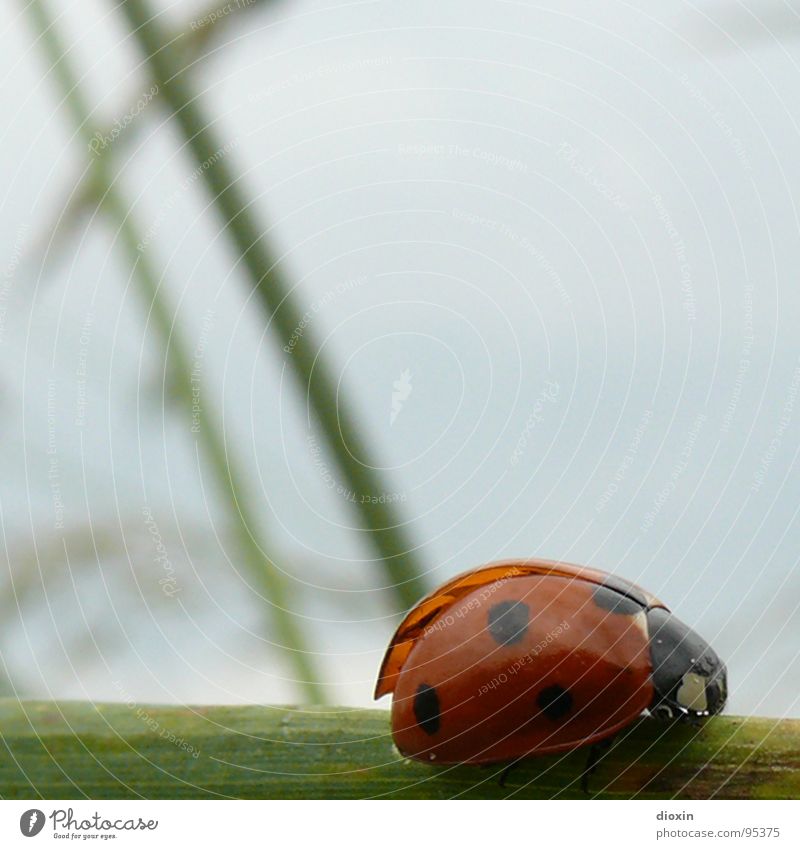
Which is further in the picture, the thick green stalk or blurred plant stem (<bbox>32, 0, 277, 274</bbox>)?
blurred plant stem (<bbox>32, 0, 277, 274</bbox>)

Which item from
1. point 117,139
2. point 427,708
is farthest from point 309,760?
point 117,139

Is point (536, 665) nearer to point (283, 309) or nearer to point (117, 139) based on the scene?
point (283, 309)

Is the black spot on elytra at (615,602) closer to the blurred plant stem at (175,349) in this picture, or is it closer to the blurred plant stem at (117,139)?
the blurred plant stem at (175,349)

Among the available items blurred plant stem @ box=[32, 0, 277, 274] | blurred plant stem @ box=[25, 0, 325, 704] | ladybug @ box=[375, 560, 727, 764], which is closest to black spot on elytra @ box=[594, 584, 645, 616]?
ladybug @ box=[375, 560, 727, 764]

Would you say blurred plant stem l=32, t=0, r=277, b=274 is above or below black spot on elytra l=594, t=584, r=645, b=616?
above

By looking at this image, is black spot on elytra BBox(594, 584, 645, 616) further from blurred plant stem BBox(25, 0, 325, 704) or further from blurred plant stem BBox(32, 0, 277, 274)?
blurred plant stem BBox(32, 0, 277, 274)
